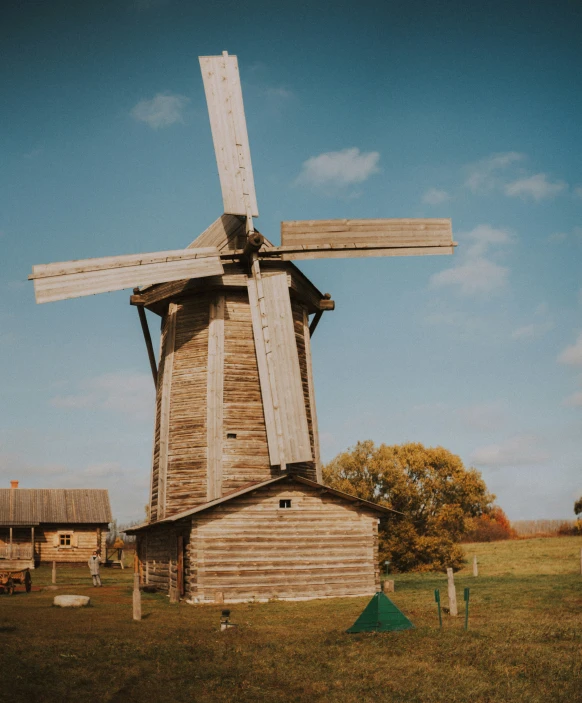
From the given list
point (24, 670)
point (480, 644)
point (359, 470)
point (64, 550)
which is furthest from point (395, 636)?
point (64, 550)

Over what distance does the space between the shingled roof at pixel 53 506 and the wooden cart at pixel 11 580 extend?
20.9 metres

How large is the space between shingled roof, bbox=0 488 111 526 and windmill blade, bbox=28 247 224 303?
95.9ft

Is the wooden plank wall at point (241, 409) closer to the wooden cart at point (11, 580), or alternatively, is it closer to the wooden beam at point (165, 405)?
the wooden beam at point (165, 405)

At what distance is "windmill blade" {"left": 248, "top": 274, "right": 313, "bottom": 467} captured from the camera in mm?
21969

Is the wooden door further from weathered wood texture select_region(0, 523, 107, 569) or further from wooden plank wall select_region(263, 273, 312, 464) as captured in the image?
weathered wood texture select_region(0, 523, 107, 569)

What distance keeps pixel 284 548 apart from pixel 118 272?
1002 centimetres

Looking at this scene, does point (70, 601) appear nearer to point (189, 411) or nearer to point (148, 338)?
point (189, 411)

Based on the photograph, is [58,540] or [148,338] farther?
[58,540]

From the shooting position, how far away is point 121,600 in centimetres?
2314

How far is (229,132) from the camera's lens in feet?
82.8

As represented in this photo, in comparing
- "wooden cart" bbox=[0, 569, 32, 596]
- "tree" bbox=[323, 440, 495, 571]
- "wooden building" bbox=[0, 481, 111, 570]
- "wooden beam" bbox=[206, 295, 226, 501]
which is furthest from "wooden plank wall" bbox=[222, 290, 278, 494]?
"wooden building" bbox=[0, 481, 111, 570]

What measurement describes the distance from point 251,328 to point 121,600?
385 inches

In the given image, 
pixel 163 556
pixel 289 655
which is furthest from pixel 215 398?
pixel 289 655

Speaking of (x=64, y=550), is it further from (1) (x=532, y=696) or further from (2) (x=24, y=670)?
(1) (x=532, y=696)
